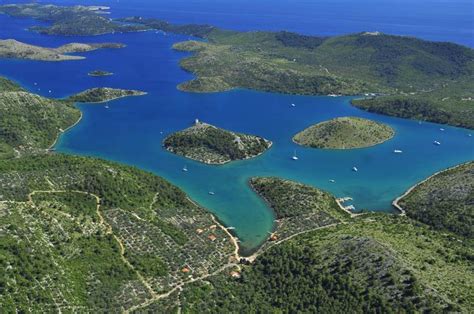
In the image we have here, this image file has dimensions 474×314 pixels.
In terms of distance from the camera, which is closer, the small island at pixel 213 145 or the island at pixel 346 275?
the island at pixel 346 275

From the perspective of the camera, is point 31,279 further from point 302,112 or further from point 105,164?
point 302,112

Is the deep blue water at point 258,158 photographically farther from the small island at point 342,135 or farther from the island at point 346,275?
the island at point 346,275

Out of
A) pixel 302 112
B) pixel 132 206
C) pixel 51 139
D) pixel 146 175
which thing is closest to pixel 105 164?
pixel 146 175

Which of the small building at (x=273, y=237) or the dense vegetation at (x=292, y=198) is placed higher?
the dense vegetation at (x=292, y=198)

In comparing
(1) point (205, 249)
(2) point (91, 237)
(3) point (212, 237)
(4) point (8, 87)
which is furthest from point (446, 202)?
(4) point (8, 87)

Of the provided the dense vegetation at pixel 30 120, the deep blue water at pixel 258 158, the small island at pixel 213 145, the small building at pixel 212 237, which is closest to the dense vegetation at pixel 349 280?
the small building at pixel 212 237

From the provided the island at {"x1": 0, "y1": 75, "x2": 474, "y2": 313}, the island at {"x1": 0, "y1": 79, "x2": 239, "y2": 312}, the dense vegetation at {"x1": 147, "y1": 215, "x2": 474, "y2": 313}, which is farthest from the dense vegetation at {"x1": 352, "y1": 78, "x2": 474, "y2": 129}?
the island at {"x1": 0, "y1": 79, "x2": 239, "y2": 312}

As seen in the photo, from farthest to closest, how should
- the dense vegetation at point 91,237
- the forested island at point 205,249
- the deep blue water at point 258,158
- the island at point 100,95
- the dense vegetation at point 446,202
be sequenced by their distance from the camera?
the island at point 100,95
the deep blue water at point 258,158
the dense vegetation at point 446,202
the forested island at point 205,249
the dense vegetation at point 91,237

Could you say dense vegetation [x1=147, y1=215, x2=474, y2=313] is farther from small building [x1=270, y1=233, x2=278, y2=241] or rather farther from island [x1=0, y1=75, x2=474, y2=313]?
small building [x1=270, y1=233, x2=278, y2=241]
